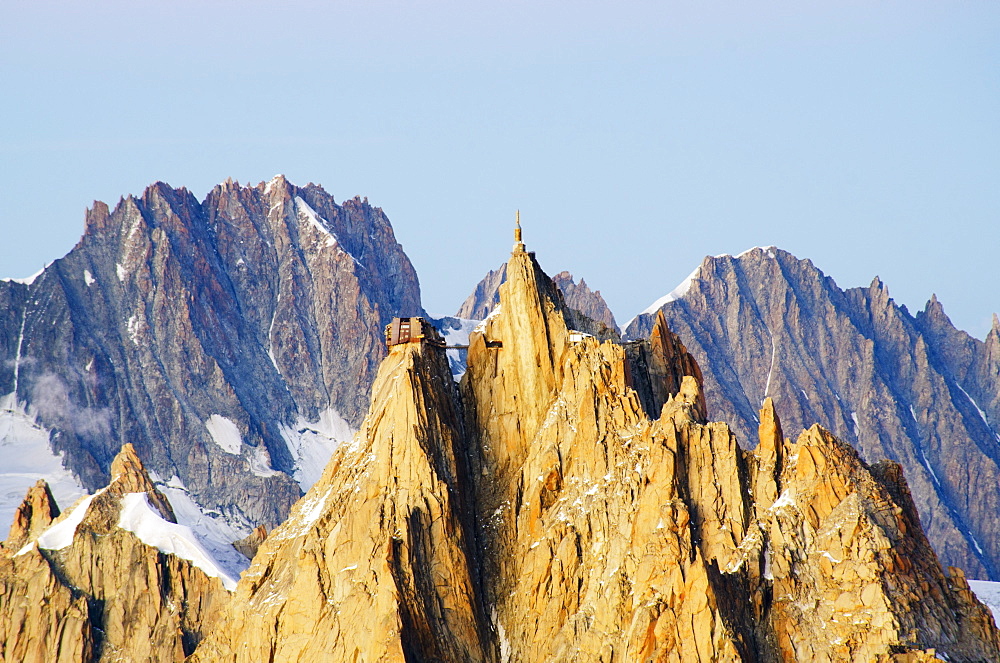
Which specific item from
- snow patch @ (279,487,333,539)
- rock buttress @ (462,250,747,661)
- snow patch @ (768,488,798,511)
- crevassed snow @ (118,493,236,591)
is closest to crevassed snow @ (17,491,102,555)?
crevassed snow @ (118,493,236,591)

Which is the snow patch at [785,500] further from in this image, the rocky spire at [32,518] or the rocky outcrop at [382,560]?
the rocky spire at [32,518]

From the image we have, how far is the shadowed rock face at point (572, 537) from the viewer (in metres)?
117

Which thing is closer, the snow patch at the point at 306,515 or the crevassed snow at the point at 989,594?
the snow patch at the point at 306,515

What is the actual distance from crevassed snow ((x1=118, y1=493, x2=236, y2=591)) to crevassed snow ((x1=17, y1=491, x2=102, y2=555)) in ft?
12.1

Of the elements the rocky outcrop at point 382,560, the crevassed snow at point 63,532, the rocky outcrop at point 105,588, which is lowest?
the rocky outcrop at point 382,560

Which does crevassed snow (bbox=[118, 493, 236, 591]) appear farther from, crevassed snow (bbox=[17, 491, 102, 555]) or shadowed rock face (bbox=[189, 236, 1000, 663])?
shadowed rock face (bbox=[189, 236, 1000, 663])

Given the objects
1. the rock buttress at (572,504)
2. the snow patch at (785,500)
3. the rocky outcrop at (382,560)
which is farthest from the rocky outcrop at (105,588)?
the snow patch at (785,500)

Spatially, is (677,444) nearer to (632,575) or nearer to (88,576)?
(632,575)

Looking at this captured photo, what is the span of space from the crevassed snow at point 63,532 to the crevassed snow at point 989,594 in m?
81.3

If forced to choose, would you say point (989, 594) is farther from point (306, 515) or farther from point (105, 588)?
point (105, 588)

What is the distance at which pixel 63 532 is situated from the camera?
170 m

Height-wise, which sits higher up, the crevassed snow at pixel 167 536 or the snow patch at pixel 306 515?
the crevassed snow at pixel 167 536

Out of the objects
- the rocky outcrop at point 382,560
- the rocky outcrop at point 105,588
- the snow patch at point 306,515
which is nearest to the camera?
the rocky outcrop at point 382,560

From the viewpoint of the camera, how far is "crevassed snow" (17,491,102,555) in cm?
16862
